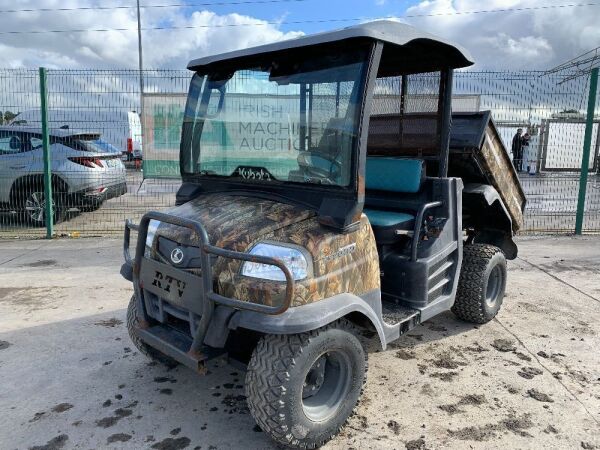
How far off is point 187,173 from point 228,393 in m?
1.59

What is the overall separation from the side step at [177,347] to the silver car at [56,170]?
19.6 ft

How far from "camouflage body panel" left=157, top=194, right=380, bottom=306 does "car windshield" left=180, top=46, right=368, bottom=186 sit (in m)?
0.29

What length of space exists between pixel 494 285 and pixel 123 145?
6.68 m

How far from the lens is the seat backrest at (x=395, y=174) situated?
3.74 metres

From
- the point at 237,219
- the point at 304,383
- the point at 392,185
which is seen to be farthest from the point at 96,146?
the point at 304,383

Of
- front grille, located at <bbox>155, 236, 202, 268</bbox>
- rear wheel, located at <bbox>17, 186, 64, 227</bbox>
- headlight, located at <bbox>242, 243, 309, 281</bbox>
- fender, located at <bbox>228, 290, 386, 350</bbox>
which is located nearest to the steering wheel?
headlight, located at <bbox>242, 243, 309, 281</bbox>

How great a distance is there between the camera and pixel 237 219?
2.82 meters

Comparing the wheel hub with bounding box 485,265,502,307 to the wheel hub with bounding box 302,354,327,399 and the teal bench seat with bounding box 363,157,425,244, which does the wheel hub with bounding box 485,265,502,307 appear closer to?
the teal bench seat with bounding box 363,157,425,244

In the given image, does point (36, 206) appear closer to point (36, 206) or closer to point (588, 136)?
point (36, 206)

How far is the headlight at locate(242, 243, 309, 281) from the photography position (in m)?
2.52

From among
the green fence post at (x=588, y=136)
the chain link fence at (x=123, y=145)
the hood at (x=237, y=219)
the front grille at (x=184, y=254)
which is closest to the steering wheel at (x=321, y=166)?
the hood at (x=237, y=219)

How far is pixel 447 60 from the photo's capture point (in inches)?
144

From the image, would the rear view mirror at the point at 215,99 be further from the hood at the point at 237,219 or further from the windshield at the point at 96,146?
the windshield at the point at 96,146

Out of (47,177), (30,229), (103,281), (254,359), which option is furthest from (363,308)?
(30,229)
